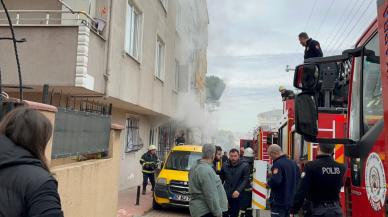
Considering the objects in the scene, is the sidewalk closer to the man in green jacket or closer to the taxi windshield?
the taxi windshield

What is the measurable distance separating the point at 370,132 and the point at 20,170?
2158 mm

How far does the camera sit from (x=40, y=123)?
2.14m

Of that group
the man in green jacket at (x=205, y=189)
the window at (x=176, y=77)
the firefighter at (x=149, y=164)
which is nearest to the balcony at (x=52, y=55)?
the firefighter at (x=149, y=164)

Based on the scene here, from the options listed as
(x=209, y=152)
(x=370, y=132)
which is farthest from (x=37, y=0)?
(x=370, y=132)

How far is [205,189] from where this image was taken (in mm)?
5051

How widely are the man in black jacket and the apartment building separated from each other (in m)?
3.45

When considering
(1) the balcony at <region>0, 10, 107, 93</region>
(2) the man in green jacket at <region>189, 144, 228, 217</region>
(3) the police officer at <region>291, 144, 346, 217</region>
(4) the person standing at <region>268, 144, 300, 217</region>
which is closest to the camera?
(3) the police officer at <region>291, 144, 346, 217</region>

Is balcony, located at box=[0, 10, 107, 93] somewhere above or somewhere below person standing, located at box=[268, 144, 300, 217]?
above

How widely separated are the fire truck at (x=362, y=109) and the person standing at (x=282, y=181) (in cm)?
280

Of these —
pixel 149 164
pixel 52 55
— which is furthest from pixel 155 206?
pixel 52 55

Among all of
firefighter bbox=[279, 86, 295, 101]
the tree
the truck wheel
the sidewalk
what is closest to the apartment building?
the sidewalk

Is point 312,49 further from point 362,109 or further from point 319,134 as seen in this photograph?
point 362,109

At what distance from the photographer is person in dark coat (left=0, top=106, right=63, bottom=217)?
6.52 feet

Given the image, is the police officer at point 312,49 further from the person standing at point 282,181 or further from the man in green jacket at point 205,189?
the man in green jacket at point 205,189
